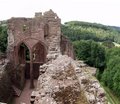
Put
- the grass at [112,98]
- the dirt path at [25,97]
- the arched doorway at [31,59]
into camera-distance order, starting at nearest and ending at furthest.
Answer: the dirt path at [25,97]
the arched doorway at [31,59]
the grass at [112,98]

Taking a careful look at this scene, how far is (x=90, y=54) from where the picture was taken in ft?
198

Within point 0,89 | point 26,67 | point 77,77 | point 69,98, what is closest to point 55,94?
point 69,98

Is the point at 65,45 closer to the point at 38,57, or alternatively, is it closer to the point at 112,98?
the point at 38,57

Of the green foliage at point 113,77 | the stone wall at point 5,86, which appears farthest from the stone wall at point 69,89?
the green foliage at point 113,77

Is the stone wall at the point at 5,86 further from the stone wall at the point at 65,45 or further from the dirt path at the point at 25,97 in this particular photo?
the stone wall at the point at 65,45

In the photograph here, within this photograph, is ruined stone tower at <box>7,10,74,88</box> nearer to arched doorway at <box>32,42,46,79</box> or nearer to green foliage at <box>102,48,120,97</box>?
arched doorway at <box>32,42,46,79</box>

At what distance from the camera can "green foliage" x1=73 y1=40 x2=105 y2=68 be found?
59750mm

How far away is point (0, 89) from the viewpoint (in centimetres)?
2153

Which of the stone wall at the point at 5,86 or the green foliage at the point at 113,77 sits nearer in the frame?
the stone wall at the point at 5,86

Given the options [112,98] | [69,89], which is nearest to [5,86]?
[69,89]

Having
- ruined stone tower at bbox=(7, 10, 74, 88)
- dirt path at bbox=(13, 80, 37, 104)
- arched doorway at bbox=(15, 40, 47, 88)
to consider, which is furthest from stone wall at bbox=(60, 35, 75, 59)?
dirt path at bbox=(13, 80, 37, 104)

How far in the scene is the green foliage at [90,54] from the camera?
59.8m

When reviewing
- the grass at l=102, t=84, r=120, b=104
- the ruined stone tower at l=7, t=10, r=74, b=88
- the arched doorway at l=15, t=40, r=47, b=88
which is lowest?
the grass at l=102, t=84, r=120, b=104

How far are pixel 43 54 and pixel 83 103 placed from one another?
17933 millimetres
